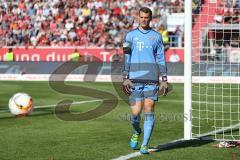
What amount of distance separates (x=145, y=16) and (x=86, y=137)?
2942 mm

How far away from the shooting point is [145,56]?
32.0 feet

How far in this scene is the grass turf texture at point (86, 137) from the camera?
938 cm

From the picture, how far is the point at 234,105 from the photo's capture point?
18.3 meters

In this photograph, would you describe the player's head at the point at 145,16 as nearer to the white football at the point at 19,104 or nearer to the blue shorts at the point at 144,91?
the blue shorts at the point at 144,91

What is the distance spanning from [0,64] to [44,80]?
8.53 ft

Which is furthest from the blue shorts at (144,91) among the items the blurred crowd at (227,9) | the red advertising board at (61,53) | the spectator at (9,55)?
the spectator at (9,55)

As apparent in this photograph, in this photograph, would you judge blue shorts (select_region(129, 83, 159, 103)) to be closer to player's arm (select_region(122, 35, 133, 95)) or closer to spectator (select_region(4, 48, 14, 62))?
player's arm (select_region(122, 35, 133, 95))

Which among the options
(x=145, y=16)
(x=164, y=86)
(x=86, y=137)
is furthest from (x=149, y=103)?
(x=86, y=137)

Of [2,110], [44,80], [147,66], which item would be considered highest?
Answer: [147,66]

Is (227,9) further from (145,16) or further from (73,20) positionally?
(145,16)

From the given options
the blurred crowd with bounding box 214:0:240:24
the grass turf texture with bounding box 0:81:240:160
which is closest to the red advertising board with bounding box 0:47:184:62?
the blurred crowd with bounding box 214:0:240:24

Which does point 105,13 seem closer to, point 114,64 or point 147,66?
point 114,64

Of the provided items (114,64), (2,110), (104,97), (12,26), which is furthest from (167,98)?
(12,26)

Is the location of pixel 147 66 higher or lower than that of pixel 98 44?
higher
